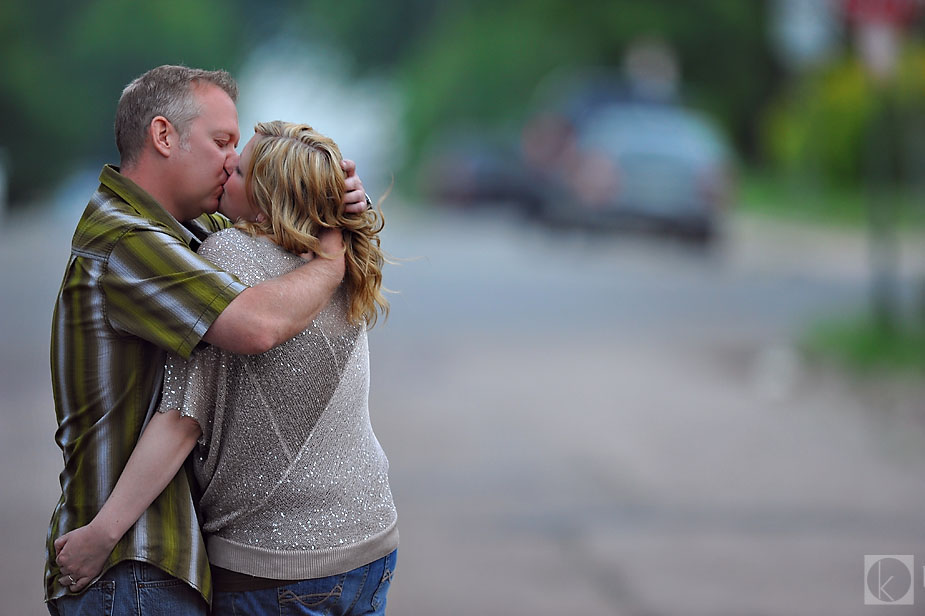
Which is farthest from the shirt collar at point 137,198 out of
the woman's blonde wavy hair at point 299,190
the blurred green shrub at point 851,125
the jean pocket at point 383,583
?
the blurred green shrub at point 851,125

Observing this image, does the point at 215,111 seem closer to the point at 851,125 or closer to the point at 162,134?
the point at 162,134

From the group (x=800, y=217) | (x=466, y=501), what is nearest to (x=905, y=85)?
(x=800, y=217)

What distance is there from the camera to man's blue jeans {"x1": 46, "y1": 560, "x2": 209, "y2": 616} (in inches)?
87.4

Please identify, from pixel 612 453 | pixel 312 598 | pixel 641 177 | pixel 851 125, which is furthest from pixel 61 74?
pixel 312 598

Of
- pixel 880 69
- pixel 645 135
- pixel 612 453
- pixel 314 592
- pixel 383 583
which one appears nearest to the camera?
pixel 314 592

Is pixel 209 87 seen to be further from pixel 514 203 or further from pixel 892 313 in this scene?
pixel 514 203

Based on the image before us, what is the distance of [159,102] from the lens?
227cm

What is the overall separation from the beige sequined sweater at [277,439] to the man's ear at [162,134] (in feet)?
0.57

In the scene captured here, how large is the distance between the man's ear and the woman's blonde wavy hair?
144 millimetres

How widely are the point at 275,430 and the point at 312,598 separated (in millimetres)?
310

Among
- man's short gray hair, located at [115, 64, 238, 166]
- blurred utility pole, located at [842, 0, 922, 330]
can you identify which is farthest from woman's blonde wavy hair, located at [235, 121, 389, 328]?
blurred utility pole, located at [842, 0, 922, 330]

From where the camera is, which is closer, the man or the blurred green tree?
the man

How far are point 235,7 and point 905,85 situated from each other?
17.1 m

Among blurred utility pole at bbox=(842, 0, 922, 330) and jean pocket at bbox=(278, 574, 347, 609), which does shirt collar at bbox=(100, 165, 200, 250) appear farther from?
blurred utility pole at bbox=(842, 0, 922, 330)
